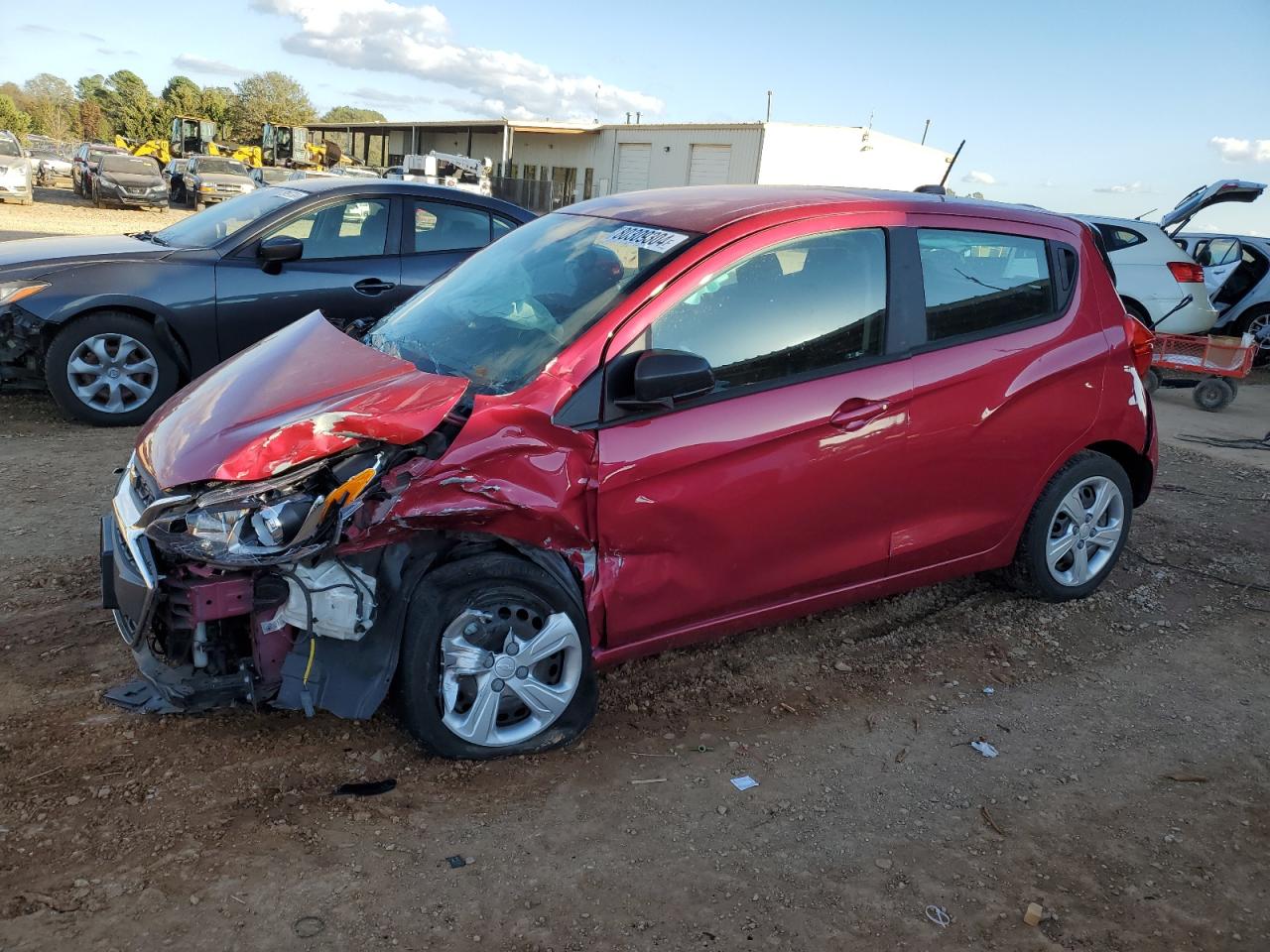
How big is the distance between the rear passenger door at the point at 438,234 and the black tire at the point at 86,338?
1.69 m

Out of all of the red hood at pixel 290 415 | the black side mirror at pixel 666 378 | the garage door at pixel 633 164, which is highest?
the garage door at pixel 633 164

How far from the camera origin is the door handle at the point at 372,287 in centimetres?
674

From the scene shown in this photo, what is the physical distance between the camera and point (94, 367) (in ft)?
20.6

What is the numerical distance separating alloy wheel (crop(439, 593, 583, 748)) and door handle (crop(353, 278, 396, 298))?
437cm

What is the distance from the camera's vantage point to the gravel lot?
250 cm

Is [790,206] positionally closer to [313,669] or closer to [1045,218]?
[1045,218]

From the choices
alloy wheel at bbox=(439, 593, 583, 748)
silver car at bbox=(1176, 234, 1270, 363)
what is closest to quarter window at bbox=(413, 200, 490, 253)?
alloy wheel at bbox=(439, 593, 583, 748)

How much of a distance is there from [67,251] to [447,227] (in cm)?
259

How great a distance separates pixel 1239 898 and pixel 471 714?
7.78 ft

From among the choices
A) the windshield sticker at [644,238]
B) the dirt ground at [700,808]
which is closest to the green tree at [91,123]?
the dirt ground at [700,808]

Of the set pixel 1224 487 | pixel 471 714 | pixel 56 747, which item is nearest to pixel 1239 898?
pixel 471 714

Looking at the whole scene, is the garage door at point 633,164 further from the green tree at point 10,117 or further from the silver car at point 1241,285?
the green tree at point 10,117

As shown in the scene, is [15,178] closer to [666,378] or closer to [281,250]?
[281,250]

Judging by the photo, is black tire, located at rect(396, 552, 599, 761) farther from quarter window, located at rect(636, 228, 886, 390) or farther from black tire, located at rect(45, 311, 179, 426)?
black tire, located at rect(45, 311, 179, 426)
